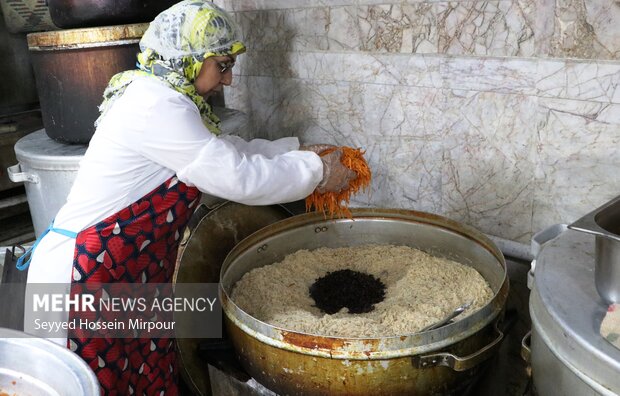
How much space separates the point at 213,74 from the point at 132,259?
0.71 m

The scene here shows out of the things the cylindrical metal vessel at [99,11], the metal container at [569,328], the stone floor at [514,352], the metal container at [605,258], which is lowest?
the stone floor at [514,352]

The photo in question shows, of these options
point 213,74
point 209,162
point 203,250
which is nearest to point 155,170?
point 209,162

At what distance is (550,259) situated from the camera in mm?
1318

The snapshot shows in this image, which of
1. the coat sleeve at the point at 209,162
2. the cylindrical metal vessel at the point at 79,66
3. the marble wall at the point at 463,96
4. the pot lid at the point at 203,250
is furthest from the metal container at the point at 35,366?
the marble wall at the point at 463,96

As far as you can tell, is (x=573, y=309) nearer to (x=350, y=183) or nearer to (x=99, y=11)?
(x=350, y=183)

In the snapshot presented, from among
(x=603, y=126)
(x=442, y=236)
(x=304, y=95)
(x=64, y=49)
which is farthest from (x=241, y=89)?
(x=603, y=126)

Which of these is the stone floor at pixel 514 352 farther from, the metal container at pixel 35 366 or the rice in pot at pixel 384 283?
the metal container at pixel 35 366

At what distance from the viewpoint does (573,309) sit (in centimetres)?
112

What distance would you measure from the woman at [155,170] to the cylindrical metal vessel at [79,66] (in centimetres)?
64

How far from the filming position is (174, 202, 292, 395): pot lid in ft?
7.23

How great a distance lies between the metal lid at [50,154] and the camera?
2.49 meters

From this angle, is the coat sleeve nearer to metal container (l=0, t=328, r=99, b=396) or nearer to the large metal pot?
the large metal pot

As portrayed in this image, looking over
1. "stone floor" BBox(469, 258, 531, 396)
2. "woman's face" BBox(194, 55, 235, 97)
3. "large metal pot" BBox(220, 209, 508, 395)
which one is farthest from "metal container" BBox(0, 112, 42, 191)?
"stone floor" BBox(469, 258, 531, 396)

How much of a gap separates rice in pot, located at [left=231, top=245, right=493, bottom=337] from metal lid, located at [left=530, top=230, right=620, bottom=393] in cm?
50
